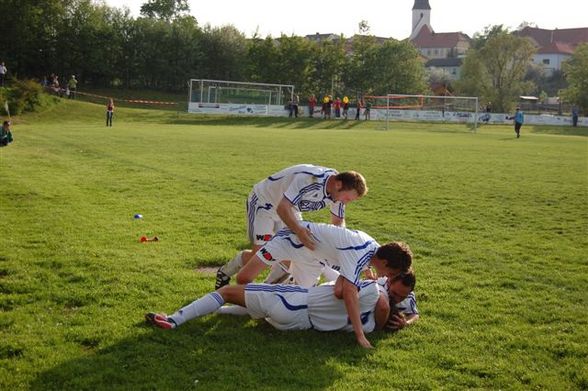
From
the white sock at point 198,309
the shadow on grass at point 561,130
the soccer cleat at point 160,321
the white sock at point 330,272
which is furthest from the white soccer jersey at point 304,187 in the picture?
the shadow on grass at point 561,130

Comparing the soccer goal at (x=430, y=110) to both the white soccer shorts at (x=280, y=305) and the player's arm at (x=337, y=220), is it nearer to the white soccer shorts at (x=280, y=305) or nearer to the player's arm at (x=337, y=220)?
the player's arm at (x=337, y=220)

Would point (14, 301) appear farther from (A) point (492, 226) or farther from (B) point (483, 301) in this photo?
(A) point (492, 226)

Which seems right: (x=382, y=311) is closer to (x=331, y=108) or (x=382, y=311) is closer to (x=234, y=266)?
(x=234, y=266)

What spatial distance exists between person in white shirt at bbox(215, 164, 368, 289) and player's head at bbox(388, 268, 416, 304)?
79cm

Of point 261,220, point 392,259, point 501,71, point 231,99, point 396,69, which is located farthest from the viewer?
point 501,71

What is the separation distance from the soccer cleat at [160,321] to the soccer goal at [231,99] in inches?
1657

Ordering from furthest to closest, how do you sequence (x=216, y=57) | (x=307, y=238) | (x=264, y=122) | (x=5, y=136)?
(x=216, y=57) < (x=264, y=122) < (x=5, y=136) < (x=307, y=238)

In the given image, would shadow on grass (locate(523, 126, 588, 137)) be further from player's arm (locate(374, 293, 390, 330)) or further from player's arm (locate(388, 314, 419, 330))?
A: player's arm (locate(374, 293, 390, 330))

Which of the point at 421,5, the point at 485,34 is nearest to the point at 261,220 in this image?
the point at 485,34

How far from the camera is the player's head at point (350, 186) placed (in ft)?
17.8

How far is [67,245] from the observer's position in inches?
309

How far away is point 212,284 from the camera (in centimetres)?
658

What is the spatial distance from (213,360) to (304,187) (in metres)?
1.82

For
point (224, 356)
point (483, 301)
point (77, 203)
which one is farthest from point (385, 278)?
Result: point (77, 203)
